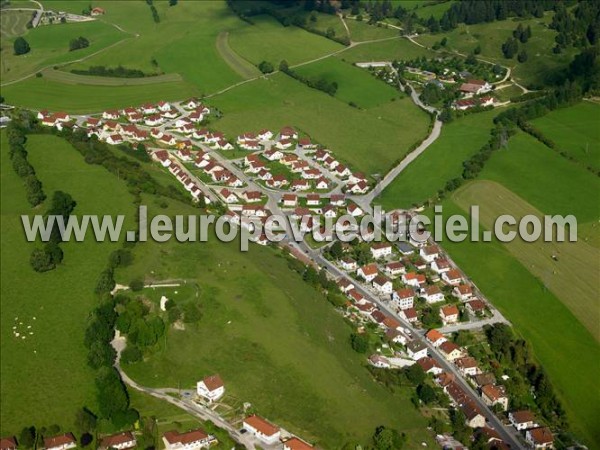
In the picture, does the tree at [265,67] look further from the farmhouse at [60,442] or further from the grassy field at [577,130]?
the farmhouse at [60,442]

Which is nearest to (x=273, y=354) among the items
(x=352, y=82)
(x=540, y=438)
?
(x=540, y=438)

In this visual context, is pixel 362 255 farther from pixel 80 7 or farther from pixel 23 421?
pixel 80 7

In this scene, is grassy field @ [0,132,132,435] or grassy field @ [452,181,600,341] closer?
grassy field @ [0,132,132,435]

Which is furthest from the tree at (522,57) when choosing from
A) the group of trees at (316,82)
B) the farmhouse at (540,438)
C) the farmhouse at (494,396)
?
the farmhouse at (540,438)

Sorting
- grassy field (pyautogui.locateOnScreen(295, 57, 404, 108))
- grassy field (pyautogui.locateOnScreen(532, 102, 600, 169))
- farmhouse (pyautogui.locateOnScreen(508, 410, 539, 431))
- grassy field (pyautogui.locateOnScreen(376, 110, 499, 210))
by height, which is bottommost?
grassy field (pyautogui.locateOnScreen(295, 57, 404, 108))

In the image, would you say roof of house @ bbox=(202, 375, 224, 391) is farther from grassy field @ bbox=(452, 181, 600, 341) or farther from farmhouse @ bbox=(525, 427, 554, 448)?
grassy field @ bbox=(452, 181, 600, 341)

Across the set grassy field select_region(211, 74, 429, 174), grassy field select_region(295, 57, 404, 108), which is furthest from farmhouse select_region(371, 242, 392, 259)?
grassy field select_region(295, 57, 404, 108)
